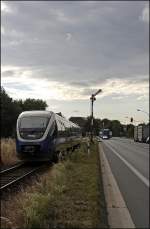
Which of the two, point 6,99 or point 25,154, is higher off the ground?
point 6,99

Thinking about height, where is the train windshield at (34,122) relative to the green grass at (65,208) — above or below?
above

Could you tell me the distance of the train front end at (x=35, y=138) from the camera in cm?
2575

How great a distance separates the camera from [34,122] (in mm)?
26531

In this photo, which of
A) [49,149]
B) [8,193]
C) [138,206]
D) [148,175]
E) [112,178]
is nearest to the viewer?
[138,206]

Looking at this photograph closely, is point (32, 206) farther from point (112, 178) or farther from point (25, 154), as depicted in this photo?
point (25, 154)

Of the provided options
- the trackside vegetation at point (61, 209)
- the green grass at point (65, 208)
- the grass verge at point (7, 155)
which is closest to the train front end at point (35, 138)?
the grass verge at point (7, 155)

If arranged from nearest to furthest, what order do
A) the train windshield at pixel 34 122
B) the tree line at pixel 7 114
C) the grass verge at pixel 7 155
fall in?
the train windshield at pixel 34 122
the grass verge at pixel 7 155
the tree line at pixel 7 114

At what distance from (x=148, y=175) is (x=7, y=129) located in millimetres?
58431

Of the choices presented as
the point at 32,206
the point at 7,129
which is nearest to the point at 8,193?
the point at 32,206

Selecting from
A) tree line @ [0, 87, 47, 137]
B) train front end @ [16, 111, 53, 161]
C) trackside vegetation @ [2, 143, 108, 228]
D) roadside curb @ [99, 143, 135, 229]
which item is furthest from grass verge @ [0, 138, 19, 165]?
tree line @ [0, 87, 47, 137]

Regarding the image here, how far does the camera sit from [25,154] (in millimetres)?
26047

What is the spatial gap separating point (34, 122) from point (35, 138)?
92 centimetres

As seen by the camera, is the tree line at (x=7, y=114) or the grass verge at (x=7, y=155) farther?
the tree line at (x=7, y=114)

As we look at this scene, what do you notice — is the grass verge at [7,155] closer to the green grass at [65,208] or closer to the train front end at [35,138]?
the train front end at [35,138]
